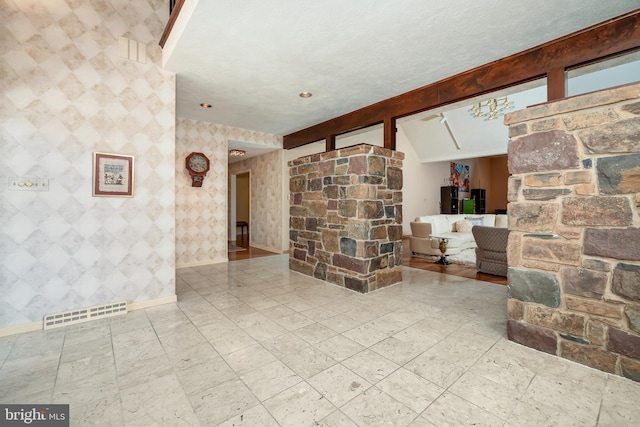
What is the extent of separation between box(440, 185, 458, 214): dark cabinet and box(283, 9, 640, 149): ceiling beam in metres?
7.42

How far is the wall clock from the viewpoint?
4930mm

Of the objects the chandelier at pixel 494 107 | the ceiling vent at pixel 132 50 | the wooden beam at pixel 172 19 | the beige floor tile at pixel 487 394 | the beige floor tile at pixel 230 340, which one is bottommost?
the beige floor tile at pixel 487 394

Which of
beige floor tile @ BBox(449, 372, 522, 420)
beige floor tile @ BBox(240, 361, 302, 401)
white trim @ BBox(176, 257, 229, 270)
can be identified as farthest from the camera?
white trim @ BBox(176, 257, 229, 270)

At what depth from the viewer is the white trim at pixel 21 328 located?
236 cm

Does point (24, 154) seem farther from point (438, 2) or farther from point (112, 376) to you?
point (438, 2)

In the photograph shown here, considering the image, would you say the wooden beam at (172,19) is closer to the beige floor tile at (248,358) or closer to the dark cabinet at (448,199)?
the beige floor tile at (248,358)

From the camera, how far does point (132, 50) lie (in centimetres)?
291

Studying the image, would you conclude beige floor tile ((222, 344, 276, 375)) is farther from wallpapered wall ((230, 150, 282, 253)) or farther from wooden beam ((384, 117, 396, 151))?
wallpapered wall ((230, 150, 282, 253))

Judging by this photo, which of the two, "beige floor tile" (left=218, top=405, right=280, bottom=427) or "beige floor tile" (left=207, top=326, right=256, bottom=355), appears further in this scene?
"beige floor tile" (left=207, top=326, right=256, bottom=355)

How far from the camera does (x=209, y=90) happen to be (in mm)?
3686

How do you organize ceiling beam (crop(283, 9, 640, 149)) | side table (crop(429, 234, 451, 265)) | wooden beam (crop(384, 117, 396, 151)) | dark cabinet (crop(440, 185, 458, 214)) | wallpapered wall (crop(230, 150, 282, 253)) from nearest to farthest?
ceiling beam (crop(283, 9, 640, 149))
wooden beam (crop(384, 117, 396, 151))
side table (crop(429, 234, 451, 265))
wallpapered wall (crop(230, 150, 282, 253))
dark cabinet (crop(440, 185, 458, 214))

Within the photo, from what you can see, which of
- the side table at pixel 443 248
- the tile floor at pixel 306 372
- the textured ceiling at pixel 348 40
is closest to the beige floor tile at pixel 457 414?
the tile floor at pixel 306 372

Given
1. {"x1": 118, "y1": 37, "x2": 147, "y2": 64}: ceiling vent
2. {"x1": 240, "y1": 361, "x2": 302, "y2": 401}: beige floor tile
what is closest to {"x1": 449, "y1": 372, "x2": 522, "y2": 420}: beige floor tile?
{"x1": 240, "y1": 361, "x2": 302, "y2": 401}: beige floor tile

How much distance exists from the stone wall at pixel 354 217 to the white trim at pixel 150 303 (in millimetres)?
1930
